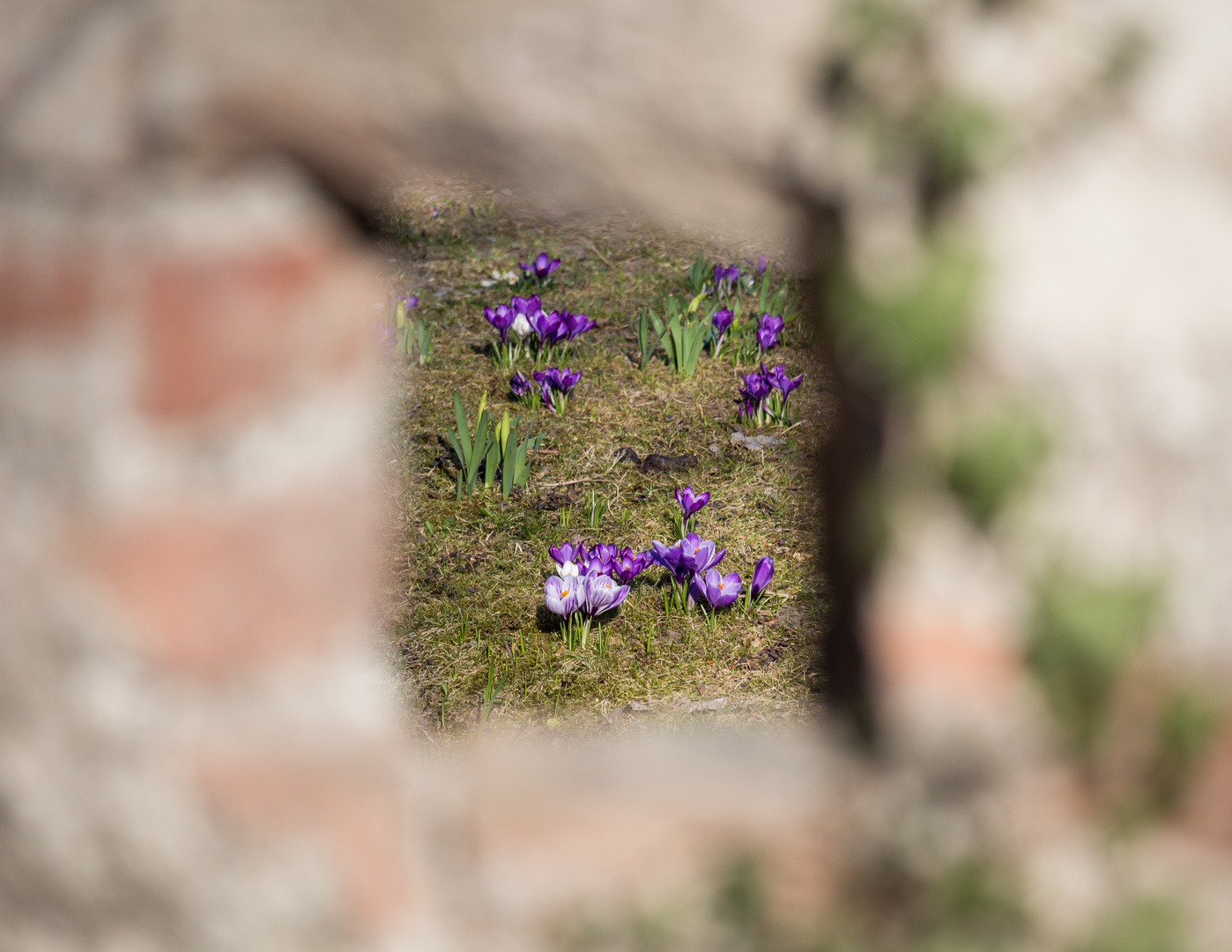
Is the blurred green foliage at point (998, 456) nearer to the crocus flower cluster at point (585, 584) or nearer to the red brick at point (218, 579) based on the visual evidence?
the red brick at point (218, 579)

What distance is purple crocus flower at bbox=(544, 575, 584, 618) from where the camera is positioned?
242cm

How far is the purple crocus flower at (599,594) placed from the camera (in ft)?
8.03

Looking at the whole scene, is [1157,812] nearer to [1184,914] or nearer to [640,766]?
[1184,914]

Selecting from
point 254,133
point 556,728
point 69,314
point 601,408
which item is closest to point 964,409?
point 254,133

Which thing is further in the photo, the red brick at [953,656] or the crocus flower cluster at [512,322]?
the crocus flower cluster at [512,322]

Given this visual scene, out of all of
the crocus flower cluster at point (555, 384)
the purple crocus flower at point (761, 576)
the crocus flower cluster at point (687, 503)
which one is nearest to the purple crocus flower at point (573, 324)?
the crocus flower cluster at point (555, 384)

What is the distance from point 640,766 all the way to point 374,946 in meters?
0.26

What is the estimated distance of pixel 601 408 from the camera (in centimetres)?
358

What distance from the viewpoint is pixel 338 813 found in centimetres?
87

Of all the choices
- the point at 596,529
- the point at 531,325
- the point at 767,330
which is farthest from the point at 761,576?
the point at 531,325

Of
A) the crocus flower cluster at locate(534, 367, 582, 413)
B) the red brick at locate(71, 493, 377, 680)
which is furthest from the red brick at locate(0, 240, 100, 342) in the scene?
the crocus flower cluster at locate(534, 367, 582, 413)

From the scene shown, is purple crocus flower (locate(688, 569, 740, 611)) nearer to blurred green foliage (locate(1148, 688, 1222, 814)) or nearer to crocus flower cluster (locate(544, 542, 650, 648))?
crocus flower cluster (locate(544, 542, 650, 648))

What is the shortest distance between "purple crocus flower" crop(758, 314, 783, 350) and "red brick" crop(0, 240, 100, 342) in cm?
309

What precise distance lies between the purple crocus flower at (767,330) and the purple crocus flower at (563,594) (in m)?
1.60
